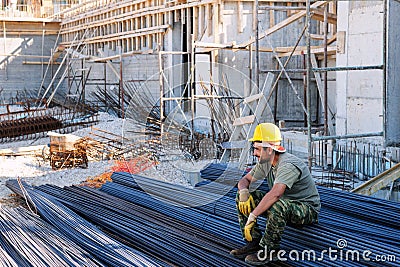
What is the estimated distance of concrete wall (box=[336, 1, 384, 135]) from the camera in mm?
11352

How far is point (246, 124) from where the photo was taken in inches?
497

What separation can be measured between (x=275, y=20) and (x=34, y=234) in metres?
13.7

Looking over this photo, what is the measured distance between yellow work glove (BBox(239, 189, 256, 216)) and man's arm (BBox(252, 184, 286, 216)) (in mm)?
343

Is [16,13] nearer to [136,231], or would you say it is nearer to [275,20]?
[275,20]

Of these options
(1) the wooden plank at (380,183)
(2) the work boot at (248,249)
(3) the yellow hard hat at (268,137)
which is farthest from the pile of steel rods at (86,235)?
(1) the wooden plank at (380,183)

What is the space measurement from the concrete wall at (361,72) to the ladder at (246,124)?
1680 millimetres

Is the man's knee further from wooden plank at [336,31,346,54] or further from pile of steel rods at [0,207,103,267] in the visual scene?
wooden plank at [336,31,346,54]

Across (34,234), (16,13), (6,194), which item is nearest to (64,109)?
(16,13)

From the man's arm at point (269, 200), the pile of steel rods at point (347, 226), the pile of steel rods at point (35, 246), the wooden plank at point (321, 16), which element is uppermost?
the wooden plank at point (321, 16)

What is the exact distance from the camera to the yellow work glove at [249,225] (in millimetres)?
5488

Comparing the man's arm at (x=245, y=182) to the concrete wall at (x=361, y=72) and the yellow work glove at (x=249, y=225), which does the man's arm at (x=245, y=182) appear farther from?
the concrete wall at (x=361, y=72)

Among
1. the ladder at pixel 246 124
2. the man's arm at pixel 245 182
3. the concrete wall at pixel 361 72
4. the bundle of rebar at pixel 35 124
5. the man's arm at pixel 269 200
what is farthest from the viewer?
the bundle of rebar at pixel 35 124

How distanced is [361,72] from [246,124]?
2.66 metres

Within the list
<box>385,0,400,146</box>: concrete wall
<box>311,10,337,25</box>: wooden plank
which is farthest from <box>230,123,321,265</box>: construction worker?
<box>311,10,337,25</box>: wooden plank
